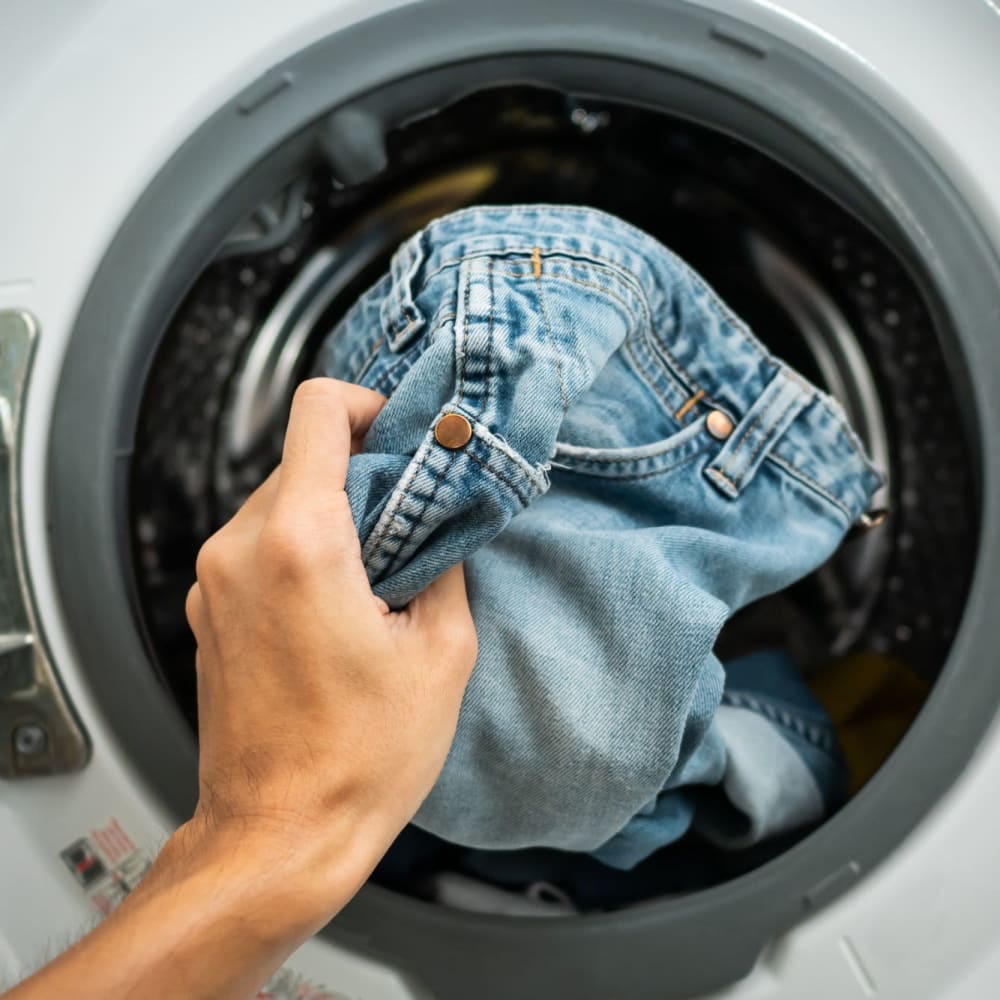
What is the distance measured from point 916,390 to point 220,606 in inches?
23.9

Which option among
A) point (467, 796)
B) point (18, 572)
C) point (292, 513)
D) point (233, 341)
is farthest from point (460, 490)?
point (233, 341)

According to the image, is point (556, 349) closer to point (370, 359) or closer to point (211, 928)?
point (370, 359)

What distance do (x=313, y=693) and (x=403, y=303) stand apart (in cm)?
24

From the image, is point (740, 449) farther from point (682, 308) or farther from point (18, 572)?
point (18, 572)

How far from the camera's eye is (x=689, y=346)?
0.57 metres

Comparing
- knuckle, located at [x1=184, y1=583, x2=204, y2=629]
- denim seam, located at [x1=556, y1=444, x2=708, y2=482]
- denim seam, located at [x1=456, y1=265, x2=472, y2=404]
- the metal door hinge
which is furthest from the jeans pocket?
the metal door hinge

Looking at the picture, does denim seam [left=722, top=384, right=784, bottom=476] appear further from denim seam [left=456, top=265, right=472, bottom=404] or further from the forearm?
the forearm

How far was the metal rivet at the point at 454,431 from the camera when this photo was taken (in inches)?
16.3

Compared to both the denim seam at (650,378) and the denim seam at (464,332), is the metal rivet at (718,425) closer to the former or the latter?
the denim seam at (650,378)

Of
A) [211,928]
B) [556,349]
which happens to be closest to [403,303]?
[556,349]

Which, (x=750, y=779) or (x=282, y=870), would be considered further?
(x=750, y=779)

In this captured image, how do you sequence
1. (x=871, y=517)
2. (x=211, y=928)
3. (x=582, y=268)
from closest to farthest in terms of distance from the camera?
(x=211, y=928), (x=582, y=268), (x=871, y=517)

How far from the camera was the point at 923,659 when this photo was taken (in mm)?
766

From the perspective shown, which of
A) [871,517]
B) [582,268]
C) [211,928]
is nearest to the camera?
[211,928]
